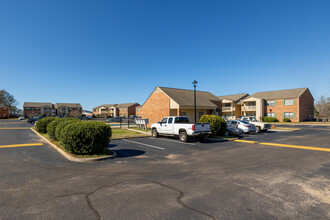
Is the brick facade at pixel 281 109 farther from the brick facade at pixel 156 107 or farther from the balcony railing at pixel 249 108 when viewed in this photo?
the brick facade at pixel 156 107

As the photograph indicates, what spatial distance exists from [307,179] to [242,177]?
6.40ft

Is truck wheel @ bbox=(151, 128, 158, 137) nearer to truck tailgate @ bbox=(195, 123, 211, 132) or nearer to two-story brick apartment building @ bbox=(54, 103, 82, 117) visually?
truck tailgate @ bbox=(195, 123, 211, 132)

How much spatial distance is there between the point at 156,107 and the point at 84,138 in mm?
20416

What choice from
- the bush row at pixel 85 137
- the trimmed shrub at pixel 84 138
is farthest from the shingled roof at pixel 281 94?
the trimmed shrub at pixel 84 138

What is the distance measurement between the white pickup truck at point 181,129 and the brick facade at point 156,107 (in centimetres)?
1056

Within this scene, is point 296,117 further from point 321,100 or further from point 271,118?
point 321,100

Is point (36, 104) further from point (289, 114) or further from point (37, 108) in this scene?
point (289, 114)

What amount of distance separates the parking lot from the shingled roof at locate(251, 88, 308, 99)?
4378 cm

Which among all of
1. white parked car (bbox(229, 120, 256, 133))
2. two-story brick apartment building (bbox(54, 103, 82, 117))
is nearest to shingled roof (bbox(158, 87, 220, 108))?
white parked car (bbox(229, 120, 256, 133))

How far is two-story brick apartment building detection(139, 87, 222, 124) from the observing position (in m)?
Answer: 25.6

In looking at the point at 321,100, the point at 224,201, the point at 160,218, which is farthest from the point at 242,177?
the point at 321,100

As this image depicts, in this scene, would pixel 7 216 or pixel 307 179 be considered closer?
pixel 7 216

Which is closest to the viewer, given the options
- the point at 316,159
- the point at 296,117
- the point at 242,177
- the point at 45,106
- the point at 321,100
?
the point at 242,177

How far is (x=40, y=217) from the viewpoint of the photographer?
11.4 ft
